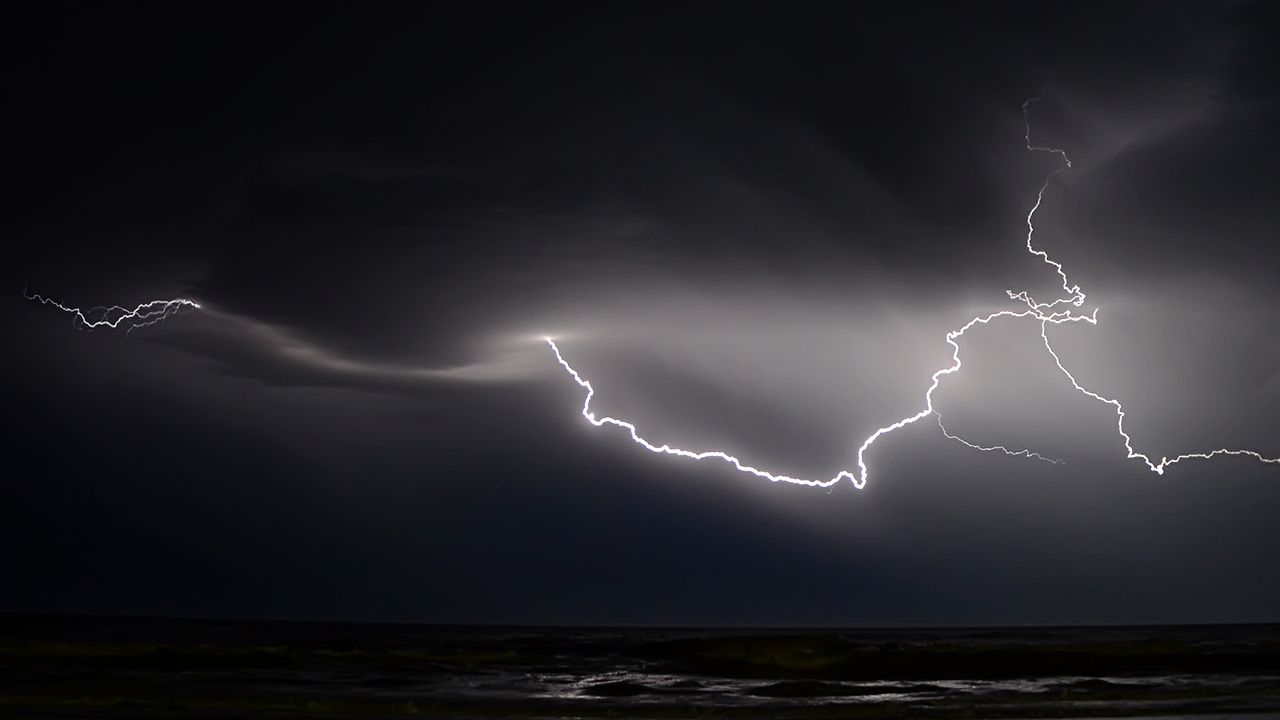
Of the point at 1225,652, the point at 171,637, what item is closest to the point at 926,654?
the point at 1225,652

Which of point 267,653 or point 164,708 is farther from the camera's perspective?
point 267,653

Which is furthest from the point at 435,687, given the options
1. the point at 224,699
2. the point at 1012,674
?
the point at 1012,674

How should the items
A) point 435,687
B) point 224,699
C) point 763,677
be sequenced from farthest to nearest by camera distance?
point 763,677 < point 435,687 < point 224,699

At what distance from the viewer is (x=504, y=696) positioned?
16688mm

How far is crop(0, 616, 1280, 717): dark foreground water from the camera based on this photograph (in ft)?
46.9

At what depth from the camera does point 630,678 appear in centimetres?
2189

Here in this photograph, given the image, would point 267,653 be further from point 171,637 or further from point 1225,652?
point 1225,652

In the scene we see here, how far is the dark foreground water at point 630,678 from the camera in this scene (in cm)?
1429

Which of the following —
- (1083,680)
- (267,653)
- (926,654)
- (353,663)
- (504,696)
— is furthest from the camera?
(926,654)

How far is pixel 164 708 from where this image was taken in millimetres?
13523

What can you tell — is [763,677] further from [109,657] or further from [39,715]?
[109,657]

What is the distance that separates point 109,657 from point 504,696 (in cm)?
1537

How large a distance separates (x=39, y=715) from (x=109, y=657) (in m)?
15.8

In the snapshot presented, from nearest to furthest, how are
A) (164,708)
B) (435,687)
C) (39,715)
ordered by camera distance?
(39,715)
(164,708)
(435,687)
